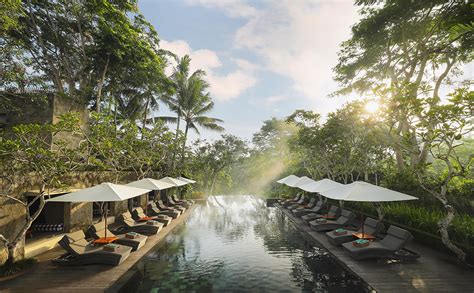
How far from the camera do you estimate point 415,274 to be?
6.80 meters

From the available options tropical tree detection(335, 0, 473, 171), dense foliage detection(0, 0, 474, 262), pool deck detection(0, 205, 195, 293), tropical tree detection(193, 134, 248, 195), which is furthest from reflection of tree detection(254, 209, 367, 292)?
tropical tree detection(193, 134, 248, 195)

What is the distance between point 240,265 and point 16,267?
6331mm

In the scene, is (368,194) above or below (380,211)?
above

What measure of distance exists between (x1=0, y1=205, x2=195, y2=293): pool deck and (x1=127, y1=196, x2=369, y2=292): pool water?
547mm

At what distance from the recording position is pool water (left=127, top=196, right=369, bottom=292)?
6.57 meters

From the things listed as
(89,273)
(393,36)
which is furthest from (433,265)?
(393,36)

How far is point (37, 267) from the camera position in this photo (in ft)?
24.8

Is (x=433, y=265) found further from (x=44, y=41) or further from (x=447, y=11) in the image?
(x=44, y=41)

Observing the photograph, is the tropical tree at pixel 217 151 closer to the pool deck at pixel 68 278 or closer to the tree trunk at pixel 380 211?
the tree trunk at pixel 380 211

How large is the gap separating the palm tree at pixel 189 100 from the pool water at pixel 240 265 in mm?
15057

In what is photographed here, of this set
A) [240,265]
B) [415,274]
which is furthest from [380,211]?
[240,265]

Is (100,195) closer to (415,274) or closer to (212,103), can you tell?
(415,274)

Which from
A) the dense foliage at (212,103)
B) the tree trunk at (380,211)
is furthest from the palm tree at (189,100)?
the tree trunk at (380,211)

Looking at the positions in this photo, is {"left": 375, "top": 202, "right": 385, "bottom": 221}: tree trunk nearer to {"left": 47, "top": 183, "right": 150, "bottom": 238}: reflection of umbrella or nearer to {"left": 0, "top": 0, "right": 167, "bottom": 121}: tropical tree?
{"left": 47, "top": 183, "right": 150, "bottom": 238}: reflection of umbrella
